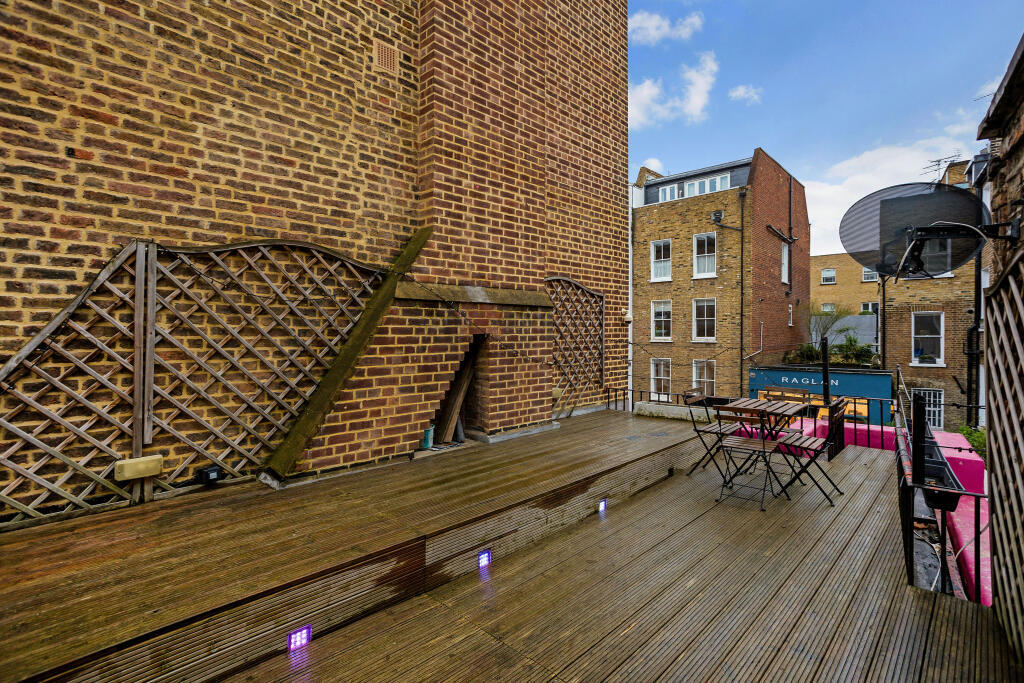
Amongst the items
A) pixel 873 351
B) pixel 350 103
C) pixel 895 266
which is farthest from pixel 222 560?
pixel 873 351

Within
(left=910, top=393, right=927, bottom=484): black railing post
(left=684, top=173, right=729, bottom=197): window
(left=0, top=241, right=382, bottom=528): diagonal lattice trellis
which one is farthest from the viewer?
(left=684, top=173, right=729, bottom=197): window

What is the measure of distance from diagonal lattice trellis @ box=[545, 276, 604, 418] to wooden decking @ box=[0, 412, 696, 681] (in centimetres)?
220

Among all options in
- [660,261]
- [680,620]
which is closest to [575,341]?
[680,620]

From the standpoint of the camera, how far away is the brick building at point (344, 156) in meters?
2.46

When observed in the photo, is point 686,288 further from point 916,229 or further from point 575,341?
point 916,229

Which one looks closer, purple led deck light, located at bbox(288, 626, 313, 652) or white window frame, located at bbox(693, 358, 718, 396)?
purple led deck light, located at bbox(288, 626, 313, 652)

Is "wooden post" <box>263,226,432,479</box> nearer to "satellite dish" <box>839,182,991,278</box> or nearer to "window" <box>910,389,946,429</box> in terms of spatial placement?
"satellite dish" <box>839,182,991,278</box>

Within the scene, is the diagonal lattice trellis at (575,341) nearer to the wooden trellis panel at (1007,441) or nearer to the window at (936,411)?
the wooden trellis panel at (1007,441)

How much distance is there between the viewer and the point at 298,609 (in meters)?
1.86

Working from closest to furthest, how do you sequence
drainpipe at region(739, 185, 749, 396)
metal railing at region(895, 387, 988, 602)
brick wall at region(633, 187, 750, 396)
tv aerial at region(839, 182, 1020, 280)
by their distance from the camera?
metal railing at region(895, 387, 988, 602) < tv aerial at region(839, 182, 1020, 280) < drainpipe at region(739, 185, 749, 396) < brick wall at region(633, 187, 750, 396)

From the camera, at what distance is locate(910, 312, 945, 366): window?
12898 millimetres

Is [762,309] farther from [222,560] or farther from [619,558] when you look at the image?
[222,560]

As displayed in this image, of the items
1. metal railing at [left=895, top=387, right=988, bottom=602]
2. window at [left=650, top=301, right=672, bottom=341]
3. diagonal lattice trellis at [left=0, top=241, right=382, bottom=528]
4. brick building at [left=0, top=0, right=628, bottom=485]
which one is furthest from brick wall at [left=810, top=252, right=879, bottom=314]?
diagonal lattice trellis at [left=0, top=241, right=382, bottom=528]

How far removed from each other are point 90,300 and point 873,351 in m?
17.7
